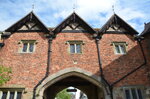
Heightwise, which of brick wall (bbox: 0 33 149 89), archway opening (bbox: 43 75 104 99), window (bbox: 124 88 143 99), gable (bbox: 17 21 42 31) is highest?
gable (bbox: 17 21 42 31)

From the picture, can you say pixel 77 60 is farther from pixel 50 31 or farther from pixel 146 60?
pixel 146 60

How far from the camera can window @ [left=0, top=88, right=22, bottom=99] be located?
28.9 ft

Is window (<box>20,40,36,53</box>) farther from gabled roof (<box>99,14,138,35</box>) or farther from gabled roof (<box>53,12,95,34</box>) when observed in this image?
gabled roof (<box>99,14,138,35</box>)

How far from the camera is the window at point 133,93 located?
901cm

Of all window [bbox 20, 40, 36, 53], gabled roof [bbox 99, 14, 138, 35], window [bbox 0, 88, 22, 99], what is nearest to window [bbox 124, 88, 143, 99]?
gabled roof [bbox 99, 14, 138, 35]

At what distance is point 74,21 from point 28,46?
4047 millimetres

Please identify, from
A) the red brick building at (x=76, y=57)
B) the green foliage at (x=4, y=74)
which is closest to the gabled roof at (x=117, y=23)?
the red brick building at (x=76, y=57)

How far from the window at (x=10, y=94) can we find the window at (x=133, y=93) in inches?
255

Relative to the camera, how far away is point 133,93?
912cm

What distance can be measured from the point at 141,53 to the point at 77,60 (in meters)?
4.65

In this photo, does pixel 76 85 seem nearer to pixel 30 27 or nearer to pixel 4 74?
pixel 30 27

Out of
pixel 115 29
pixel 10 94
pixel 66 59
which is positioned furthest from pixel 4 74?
pixel 115 29

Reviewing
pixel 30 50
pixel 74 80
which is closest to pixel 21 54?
pixel 30 50

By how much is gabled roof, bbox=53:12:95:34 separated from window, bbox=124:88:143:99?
487cm
